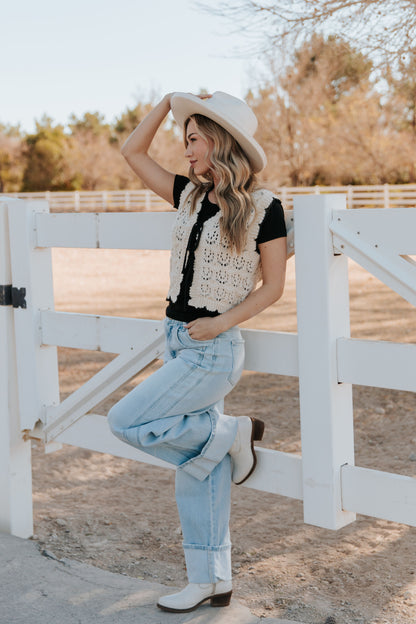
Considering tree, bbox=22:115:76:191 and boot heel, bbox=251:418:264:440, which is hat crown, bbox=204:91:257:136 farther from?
tree, bbox=22:115:76:191

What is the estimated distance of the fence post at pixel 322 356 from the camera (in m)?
2.96

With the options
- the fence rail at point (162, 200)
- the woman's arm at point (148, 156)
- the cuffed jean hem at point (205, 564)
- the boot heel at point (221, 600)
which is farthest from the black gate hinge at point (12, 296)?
the fence rail at point (162, 200)

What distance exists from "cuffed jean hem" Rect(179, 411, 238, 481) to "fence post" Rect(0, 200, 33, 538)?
1.30 m

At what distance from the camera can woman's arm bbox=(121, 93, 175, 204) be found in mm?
3381

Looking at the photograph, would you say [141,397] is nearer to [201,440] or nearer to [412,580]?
[201,440]

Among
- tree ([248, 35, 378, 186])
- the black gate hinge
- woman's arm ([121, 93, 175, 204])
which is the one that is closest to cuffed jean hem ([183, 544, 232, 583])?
woman's arm ([121, 93, 175, 204])

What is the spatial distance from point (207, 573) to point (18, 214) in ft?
6.33

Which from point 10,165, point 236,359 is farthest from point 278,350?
point 10,165

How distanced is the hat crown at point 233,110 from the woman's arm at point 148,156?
324 mm

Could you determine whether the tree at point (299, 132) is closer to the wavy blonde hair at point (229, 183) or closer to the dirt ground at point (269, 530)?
the dirt ground at point (269, 530)

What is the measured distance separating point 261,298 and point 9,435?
5.62 ft

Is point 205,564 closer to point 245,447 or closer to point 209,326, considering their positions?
point 245,447

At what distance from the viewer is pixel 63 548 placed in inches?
156

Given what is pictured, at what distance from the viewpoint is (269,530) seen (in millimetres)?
4164
